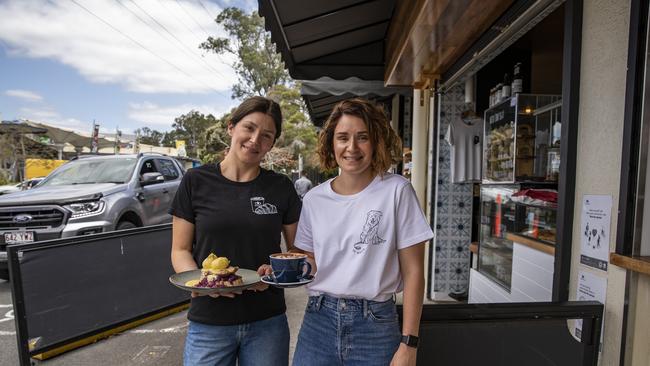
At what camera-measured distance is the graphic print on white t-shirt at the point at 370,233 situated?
1.42 m

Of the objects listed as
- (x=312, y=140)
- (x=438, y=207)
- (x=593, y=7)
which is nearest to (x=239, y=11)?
(x=312, y=140)

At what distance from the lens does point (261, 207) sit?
1.72 metres

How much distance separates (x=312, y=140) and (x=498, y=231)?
26.4 metres

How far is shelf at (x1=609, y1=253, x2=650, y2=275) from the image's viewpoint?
152cm

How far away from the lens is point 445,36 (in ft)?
11.1

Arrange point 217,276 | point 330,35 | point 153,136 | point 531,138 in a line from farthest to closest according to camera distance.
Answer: point 153,136 → point 330,35 → point 531,138 → point 217,276

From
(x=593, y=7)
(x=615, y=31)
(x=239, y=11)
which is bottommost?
(x=615, y=31)

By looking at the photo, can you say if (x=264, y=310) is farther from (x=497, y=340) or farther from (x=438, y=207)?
(x=438, y=207)

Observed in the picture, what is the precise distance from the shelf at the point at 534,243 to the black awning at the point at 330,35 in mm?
2899

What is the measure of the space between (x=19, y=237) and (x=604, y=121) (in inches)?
252

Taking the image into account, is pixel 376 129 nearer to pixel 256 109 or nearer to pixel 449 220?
pixel 256 109

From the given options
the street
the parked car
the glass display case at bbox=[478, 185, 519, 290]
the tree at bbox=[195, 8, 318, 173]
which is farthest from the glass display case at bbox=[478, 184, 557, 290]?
the tree at bbox=[195, 8, 318, 173]

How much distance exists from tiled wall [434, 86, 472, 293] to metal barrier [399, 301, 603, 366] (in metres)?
3.28

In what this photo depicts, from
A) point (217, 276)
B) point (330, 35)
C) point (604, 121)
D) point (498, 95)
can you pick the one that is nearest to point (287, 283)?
point (217, 276)
